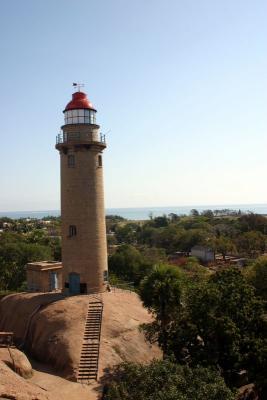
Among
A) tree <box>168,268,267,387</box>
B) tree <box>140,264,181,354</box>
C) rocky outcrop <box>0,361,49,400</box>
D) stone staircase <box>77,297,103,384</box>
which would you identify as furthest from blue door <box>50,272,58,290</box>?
tree <box>168,268,267,387</box>

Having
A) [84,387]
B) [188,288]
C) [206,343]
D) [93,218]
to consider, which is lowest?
[84,387]

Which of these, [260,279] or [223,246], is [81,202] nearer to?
[260,279]

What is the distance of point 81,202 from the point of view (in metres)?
28.9

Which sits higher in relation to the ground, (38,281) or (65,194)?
(65,194)

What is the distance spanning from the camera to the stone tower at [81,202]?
28.8 m

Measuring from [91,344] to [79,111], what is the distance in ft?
51.6

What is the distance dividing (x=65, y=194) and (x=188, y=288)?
12307 millimetres

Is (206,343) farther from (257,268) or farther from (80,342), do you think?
(257,268)

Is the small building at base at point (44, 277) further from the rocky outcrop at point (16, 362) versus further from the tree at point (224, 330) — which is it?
the tree at point (224, 330)

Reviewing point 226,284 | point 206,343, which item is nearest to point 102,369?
point 206,343

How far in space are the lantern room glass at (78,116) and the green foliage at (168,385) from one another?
752 inches

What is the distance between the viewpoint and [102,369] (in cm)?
2053

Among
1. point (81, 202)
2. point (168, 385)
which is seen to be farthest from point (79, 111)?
point (168, 385)

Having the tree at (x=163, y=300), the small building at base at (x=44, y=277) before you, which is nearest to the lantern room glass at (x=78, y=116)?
the small building at base at (x=44, y=277)
